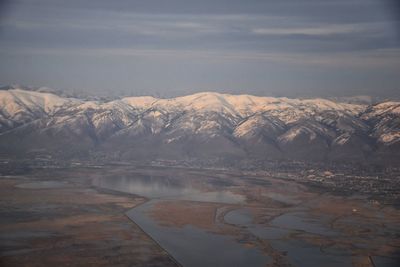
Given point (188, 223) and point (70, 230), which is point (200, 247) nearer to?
point (188, 223)

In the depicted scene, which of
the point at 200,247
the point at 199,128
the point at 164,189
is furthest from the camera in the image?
the point at 199,128

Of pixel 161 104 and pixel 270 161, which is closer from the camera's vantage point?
pixel 270 161

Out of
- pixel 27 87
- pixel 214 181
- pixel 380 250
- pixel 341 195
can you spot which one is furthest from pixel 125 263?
pixel 27 87

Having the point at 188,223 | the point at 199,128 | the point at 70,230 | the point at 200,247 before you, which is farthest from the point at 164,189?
the point at 199,128

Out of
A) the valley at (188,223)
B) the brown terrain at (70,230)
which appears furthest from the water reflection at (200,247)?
the brown terrain at (70,230)

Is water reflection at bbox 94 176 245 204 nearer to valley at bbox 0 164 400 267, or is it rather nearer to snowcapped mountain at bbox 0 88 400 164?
valley at bbox 0 164 400 267

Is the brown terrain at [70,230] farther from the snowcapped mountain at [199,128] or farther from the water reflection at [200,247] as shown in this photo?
the snowcapped mountain at [199,128]

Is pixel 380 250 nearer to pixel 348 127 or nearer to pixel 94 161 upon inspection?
pixel 94 161

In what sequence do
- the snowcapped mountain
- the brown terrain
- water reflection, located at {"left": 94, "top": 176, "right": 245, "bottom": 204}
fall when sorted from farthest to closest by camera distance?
the snowcapped mountain, water reflection, located at {"left": 94, "top": 176, "right": 245, "bottom": 204}, the brown terrain

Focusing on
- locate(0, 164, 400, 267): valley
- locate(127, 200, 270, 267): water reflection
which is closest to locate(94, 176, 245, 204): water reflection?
locate(0, 164, 400, 267): valley
